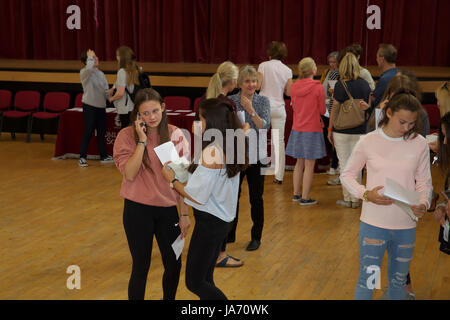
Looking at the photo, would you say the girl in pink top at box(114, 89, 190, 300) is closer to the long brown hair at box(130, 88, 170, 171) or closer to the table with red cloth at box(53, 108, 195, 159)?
the long brown hair at box(130, 88, 170, 171)

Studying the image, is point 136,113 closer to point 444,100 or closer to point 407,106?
point 407,106

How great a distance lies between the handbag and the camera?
233 inches

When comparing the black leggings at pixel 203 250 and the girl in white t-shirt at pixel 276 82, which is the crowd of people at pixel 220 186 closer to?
the black leggings at pixel 203 250

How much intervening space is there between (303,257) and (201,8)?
8.75 m

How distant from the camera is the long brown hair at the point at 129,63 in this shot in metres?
7.54

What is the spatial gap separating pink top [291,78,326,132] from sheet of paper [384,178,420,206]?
318 centimetres

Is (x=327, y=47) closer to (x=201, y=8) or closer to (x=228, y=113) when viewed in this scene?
(x=201, y=8)

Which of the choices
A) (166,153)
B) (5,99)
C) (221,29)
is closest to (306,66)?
(166,153)

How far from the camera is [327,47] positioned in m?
12.0

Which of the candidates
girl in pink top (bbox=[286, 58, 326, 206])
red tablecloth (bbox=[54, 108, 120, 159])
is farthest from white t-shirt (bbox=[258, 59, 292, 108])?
red tablecloth (bbox=[54, 108, 120, 159])

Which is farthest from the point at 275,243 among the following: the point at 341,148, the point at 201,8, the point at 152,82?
the point at 201,8

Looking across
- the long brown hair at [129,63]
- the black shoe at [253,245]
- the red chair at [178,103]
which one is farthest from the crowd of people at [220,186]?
the red chair at [178,103]

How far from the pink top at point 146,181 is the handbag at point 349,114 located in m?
2.89

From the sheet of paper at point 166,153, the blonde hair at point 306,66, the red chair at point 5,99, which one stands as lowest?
the red chair at point 5,99
